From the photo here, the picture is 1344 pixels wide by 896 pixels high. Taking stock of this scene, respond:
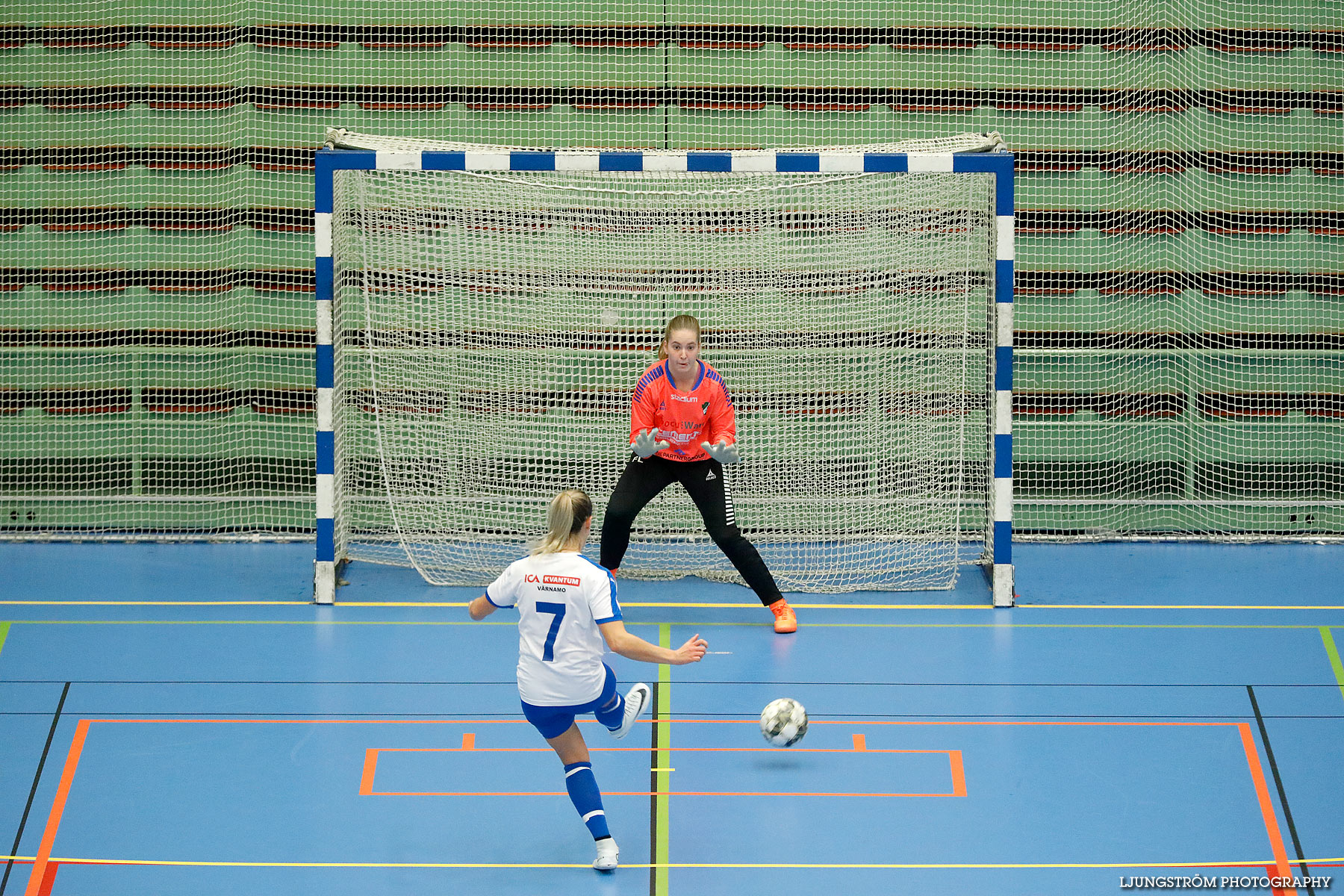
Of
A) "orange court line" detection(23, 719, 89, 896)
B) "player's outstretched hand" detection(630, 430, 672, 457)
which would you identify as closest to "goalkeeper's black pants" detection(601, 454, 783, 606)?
"player's outstretched hand" detection(630, 430, 672, 457)

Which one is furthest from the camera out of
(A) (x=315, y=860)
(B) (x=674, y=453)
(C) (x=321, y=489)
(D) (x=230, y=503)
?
(D) (x=230, y=503)

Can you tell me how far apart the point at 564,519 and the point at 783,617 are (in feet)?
9.83

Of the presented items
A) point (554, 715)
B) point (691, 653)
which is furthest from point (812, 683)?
point (554, 715)

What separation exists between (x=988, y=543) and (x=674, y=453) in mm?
2312

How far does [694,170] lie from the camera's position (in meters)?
7.32

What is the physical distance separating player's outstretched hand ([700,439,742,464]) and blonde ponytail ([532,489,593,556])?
2.34 m

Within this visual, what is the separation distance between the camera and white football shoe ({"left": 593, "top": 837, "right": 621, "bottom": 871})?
4914mm

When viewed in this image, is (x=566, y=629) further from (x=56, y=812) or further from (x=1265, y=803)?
(x=1265, y=803)

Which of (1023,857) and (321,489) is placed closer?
(1023,857)

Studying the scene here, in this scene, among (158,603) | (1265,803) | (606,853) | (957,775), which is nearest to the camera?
(606,853)

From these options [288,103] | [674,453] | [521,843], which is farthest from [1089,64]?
[521,843]

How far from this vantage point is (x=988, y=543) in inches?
323

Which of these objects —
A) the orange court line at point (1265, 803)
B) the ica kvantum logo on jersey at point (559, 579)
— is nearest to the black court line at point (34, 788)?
the ica kvantum logo on jersey at point (559, 579)

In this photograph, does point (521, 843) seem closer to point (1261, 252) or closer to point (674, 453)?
point (674, 453)
